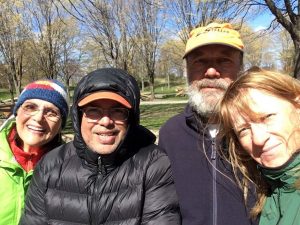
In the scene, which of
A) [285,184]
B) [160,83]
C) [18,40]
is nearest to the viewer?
[285,184]

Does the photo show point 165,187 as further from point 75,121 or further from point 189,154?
point 75,121

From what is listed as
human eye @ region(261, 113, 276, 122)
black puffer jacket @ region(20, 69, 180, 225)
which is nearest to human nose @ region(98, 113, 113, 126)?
black puffer jacket @ region(20, 69, 180, 225)

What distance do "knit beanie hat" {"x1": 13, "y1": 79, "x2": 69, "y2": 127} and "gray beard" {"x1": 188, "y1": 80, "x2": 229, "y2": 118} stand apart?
3.11ft

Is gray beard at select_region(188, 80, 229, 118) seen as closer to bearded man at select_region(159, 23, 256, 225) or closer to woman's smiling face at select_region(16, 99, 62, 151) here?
bearded man at select_region(159, 23, 256, 225)

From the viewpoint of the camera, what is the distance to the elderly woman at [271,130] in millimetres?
1751

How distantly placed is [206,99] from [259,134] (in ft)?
2.49

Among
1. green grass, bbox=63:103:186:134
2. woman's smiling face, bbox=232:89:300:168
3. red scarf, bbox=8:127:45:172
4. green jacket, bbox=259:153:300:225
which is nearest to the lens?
green jacket, bbox=259:153:300:225

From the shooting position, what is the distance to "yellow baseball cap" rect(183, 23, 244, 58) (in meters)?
2.44

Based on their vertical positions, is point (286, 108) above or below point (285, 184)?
above

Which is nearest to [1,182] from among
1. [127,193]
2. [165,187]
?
[127,193]

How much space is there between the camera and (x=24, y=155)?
2.63 metres

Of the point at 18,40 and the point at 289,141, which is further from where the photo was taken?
the point at 18,40

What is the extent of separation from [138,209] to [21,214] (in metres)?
0.82

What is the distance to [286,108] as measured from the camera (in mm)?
1845
